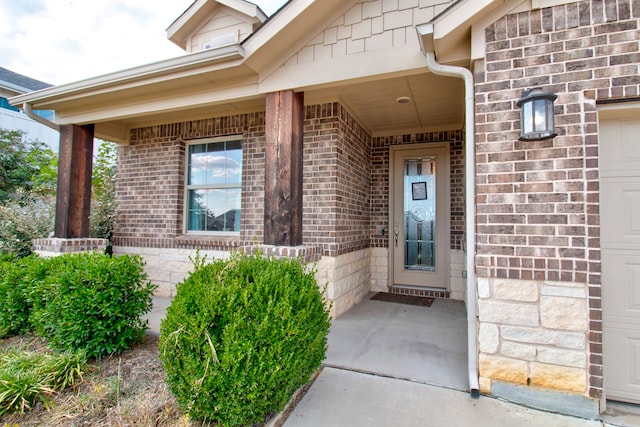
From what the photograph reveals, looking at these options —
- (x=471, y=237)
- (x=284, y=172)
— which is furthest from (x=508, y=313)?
(x=284, y=172)

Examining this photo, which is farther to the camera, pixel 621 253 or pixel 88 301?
pixel 88 301

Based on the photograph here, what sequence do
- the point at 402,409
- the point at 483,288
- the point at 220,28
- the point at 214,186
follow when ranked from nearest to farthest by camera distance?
the point at 402,409
the point at 483,288
the point at 214,186
the point at 220,28

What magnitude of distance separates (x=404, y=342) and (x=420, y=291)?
2.01 m

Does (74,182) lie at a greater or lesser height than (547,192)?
greater

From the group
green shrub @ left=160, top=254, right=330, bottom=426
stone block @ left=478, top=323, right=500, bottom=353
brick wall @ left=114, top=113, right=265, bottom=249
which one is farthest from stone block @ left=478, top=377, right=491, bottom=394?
brick wall @ left=114, top=113, right=265, bottom=249

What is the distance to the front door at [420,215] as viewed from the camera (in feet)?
16.0

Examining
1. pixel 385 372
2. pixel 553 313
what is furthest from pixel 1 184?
pixel 553 313

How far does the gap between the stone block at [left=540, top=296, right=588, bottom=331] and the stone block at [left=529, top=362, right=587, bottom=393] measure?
0.89ft

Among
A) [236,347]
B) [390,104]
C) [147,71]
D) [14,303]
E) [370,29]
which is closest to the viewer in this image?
[236,347]

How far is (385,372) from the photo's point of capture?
96.4 inches

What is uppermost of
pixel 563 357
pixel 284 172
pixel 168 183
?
pixel 168 183

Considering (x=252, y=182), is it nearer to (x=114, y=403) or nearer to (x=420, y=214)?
(x=420, y=214)

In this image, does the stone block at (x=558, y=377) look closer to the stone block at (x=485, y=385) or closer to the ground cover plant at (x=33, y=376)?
the stone block at (x=485, y=385)

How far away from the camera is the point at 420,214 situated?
5023mm
